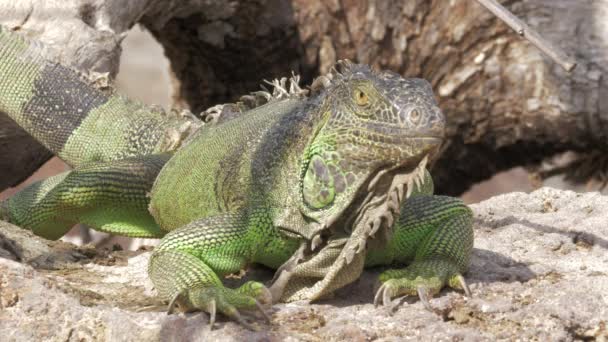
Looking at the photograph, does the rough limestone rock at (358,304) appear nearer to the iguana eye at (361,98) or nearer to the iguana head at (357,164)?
the iguana head at (357,164)

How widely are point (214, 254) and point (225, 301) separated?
0.46 meters

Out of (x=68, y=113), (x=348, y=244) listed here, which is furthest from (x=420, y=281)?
(x=68, y=113)

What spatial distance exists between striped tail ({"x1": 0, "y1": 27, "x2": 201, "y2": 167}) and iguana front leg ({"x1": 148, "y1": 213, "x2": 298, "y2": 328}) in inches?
91.7

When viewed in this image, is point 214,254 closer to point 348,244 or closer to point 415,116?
point 348,244

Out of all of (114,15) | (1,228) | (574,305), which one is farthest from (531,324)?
(114,15)

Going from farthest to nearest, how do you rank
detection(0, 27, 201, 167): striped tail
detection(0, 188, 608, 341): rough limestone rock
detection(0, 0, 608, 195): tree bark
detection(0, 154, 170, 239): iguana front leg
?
detection(0, 0, 608, 195): tree bark
detection(0, 27, 201, 167): striped tail
detection(0, 154, 170, 239): iguana front leg
detection(0, 188, 608, 341): rough limestone rock

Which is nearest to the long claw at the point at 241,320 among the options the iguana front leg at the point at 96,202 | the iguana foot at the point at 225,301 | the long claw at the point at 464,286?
the iguana foot at the point at 225,301

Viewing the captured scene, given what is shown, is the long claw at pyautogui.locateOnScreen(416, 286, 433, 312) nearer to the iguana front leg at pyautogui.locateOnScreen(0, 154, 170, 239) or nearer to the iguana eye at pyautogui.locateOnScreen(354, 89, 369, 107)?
the iguana eye at pyautogui.locateOnScreen(354, 89, 369, 107)

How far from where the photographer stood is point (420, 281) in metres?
4.38

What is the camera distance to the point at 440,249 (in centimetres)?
469

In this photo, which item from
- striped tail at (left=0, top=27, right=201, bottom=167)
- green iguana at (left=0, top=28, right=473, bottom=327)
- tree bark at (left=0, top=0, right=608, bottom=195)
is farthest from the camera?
tree bark at (left=0, top=0, right=608, bottom=195)

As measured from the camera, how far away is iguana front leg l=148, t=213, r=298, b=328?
427cm

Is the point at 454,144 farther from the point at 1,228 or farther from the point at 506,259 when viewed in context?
the point at 1,228

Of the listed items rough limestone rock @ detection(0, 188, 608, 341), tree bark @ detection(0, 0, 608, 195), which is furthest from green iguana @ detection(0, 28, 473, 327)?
tree bark @ detection(0, 0, 608, 195)
